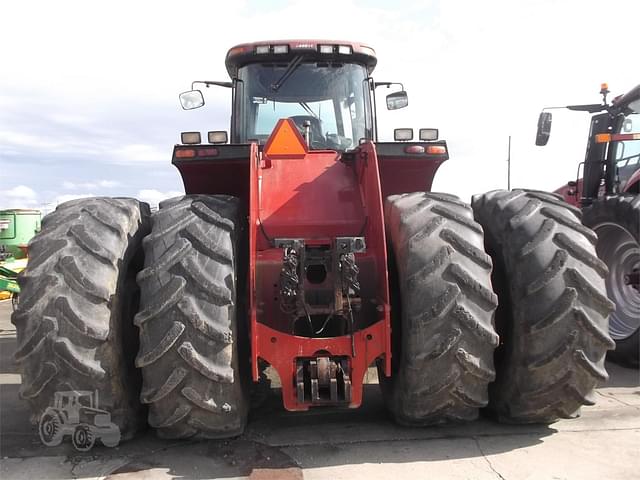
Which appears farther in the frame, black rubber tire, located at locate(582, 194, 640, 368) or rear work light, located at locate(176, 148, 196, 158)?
black rubber tire, located at locate(582, 194, 640, 368)

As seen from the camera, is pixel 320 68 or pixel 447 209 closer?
pixel 447 209

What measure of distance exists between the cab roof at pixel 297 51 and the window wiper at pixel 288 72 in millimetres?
38

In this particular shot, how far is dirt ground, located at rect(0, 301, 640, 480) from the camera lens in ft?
10.0

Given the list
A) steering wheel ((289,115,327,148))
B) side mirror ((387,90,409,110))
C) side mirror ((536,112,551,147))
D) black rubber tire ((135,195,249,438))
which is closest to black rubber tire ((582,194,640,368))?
side mirror ((536,112,551,147))

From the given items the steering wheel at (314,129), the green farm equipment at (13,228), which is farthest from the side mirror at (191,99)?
the green farm equipment at (13,228)

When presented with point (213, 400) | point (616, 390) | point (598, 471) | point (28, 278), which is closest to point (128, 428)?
point (213, 400)

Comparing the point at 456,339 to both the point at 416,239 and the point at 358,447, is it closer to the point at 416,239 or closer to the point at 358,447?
the point at 416,239

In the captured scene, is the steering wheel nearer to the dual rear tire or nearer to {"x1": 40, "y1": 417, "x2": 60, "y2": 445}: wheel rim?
the dual rear tire

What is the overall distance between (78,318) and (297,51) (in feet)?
9.29

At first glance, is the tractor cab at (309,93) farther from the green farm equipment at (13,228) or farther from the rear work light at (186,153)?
the green farm equipment at (13,228)

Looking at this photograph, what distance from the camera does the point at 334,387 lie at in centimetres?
318

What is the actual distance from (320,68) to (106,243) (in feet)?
8.23

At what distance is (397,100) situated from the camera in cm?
550

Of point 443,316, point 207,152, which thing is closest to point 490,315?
point 443,316
